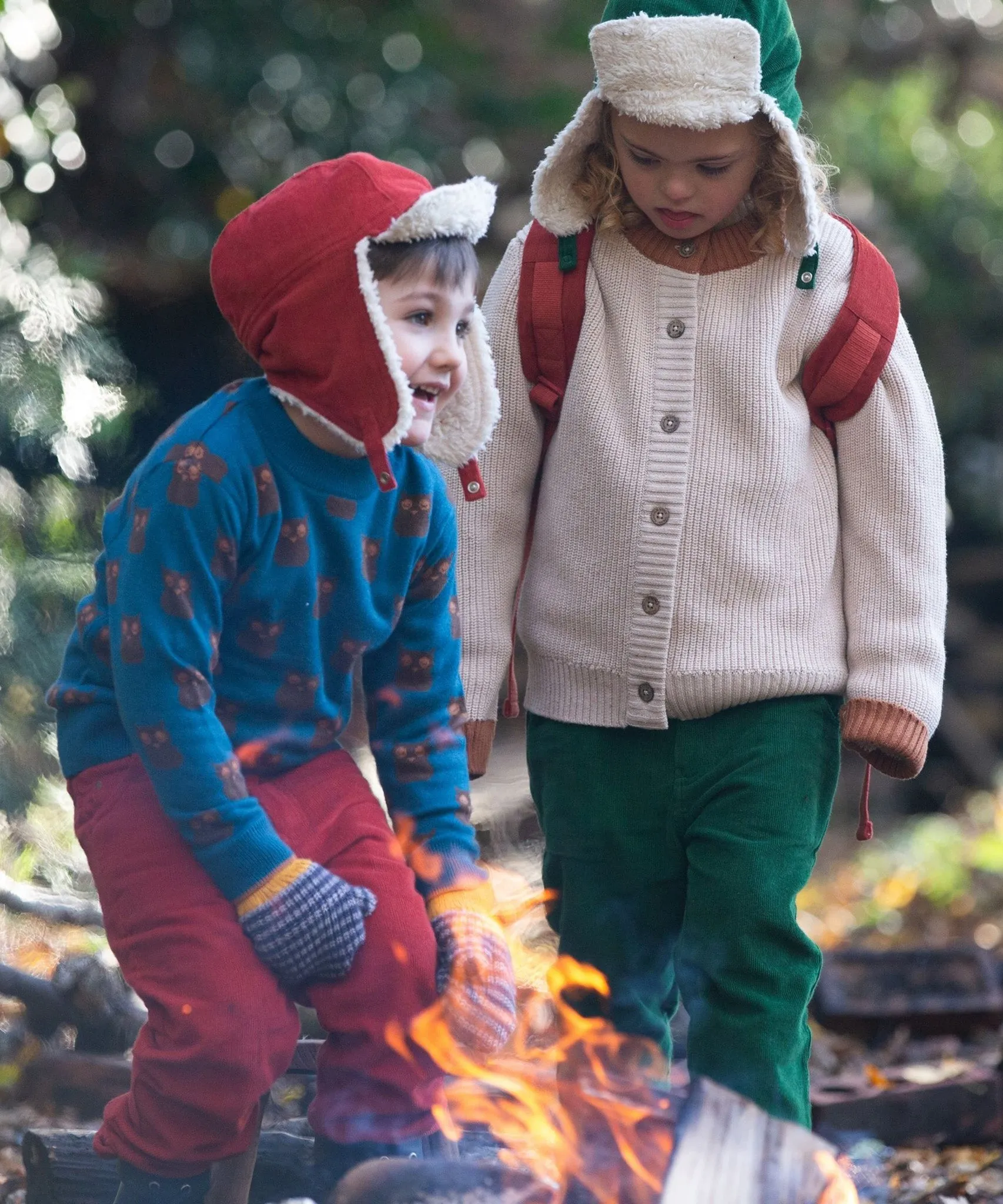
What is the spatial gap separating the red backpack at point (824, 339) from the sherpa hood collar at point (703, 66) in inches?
5.7

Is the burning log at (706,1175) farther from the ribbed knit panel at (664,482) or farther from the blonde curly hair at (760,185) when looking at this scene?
the blonde curly hair at (760,185)

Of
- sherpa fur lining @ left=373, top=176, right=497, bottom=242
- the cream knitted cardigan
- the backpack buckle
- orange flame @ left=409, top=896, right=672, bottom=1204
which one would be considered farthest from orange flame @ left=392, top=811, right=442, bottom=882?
sherpa fur lining @ left=373, top=176, right=497, bottom=242

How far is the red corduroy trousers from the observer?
171cm

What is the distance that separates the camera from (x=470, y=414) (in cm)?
187

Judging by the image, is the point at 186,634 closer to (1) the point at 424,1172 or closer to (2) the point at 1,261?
(1) the point at 424,1172

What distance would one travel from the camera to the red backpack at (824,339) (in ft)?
6.72

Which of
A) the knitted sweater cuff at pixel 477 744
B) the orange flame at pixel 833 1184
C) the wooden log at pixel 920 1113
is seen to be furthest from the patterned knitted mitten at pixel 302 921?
the wooden log at pixel 920 1113

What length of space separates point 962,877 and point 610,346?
10.5ft

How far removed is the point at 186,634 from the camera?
1.65 meters

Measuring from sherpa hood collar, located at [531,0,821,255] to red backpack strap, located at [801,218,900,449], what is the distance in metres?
0.13

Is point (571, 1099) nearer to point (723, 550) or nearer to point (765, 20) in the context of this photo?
point (723, 550)

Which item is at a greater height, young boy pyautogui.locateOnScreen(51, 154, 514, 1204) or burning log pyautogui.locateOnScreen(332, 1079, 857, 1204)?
→ young boy pyautogui.locateOnScreen(51, 154, 514, 1204)

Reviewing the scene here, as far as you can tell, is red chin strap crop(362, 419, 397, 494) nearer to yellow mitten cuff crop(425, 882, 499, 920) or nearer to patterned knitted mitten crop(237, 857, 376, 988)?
patterned knitted mitten crop(237, 857, 376, 988)

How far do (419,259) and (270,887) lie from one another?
72 centimetres
